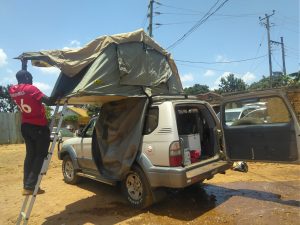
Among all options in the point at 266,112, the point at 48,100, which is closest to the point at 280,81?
the point at 266,112

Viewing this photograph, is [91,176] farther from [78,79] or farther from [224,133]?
[224,133]

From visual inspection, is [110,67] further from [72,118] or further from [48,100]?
[72,118]

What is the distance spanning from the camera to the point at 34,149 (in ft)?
18.2

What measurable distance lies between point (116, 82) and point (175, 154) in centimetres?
180

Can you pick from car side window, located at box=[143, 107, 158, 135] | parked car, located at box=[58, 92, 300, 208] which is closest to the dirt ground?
parked car, located at box=[58, 92, 300, 208]

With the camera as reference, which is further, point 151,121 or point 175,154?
point 151,121

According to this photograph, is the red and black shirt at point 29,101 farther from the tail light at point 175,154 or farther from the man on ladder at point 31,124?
the tail light at point 175,154

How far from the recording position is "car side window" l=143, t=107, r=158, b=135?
608cm

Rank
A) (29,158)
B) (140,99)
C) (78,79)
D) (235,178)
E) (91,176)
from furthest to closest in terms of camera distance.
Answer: (235,178) → (91,176) → (140,99) → (78,79) → (29,158)

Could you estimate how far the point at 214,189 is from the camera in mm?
7516

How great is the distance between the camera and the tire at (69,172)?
8406mm

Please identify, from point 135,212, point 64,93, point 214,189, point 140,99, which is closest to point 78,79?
point 64,93

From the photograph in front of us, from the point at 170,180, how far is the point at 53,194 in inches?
141

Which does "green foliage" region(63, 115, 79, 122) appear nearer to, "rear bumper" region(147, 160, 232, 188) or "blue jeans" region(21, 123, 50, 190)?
"blue jeans" region(21, 123, 50, 190)
